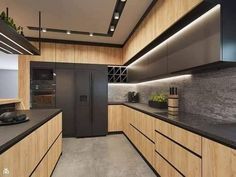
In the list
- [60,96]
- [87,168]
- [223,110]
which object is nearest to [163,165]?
[223,110]

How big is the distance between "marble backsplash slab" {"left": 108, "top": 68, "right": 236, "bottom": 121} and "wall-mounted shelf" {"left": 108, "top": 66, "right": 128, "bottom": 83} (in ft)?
6.89

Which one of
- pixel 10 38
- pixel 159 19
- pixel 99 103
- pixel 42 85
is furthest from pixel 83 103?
pixel 159 19

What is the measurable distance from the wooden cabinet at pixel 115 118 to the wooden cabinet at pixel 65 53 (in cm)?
176

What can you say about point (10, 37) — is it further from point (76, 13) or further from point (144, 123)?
point (144, 123)

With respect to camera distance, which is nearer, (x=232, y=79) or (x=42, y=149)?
(x=232, y=79)

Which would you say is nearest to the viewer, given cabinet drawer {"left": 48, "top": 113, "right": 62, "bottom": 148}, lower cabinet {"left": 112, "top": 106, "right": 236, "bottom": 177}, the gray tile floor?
lower cabinet {"left": 112, "top": 106, "right": 236, "bottom": 177}

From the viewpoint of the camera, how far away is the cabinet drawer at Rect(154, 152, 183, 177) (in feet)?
6.24

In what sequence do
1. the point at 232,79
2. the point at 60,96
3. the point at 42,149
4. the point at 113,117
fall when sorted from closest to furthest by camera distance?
1. the point at 232,79
2. the point at 42,149
3. the point at 60,96
4. the point at 113,117

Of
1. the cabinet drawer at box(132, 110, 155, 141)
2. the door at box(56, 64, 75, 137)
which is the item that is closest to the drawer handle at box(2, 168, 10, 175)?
the cabinet drawer at box(132, 110, 155, 141)

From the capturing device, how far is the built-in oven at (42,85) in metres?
4.32

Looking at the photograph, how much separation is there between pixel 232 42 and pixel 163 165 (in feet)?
5.41

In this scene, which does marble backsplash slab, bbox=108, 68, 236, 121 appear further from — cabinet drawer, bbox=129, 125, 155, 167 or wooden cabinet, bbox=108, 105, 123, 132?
wooden cabinet, bbox=108, 105, 123, 132

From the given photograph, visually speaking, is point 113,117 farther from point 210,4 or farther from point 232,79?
point 210,4

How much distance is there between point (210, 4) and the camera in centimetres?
157
